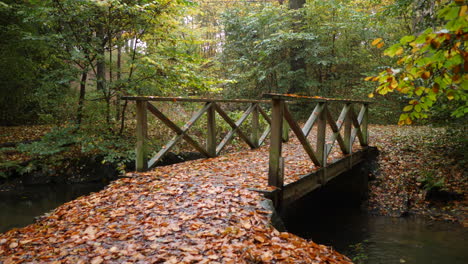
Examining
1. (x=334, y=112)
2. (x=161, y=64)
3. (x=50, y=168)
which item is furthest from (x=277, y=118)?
(x=334, y=112)

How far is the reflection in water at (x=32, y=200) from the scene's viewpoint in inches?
280

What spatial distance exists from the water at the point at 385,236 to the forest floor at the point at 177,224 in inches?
29.5

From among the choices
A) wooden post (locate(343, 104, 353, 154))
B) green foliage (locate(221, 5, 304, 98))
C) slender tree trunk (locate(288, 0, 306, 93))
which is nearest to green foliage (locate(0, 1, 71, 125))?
green foliage (locate(221, 5, 304, 98))

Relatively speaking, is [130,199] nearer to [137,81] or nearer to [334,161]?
[334,161]

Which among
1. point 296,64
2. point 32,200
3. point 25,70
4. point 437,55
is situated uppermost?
point 296,64

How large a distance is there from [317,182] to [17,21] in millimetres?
12438

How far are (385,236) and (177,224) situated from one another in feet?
14.9

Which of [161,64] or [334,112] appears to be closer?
[161,64]

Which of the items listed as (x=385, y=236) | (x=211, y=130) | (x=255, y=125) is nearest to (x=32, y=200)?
(x=211, y=130)

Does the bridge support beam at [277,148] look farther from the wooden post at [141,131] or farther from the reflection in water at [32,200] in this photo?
the reflection in water at [32,200]

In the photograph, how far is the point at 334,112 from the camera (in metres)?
15.0

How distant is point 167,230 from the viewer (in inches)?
127

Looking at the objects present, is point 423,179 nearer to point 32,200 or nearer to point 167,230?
point 167,230

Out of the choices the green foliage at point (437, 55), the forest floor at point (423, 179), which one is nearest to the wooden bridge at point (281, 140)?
the forest floor at point (423, 179)
